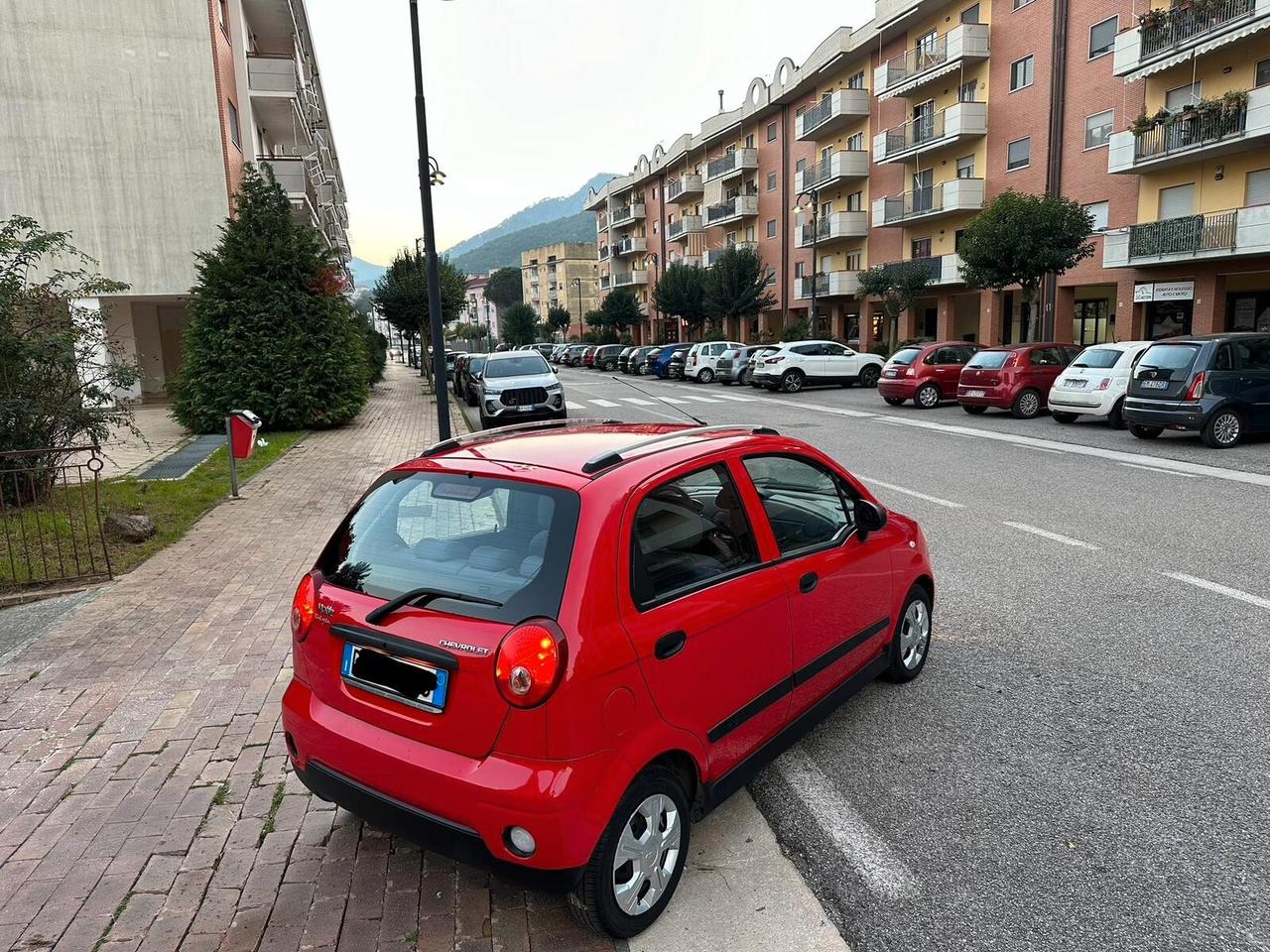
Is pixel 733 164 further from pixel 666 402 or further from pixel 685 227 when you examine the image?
pixel 666 402

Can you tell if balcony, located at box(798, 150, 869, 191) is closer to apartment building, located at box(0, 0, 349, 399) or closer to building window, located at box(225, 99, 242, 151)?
building window, located at box(225, 99, 242, 151)

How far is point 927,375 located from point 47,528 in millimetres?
17965

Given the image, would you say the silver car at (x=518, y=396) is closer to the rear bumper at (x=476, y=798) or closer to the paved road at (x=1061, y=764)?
the paved road at (x=1061, y=764)

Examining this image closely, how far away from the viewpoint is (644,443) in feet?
10.7

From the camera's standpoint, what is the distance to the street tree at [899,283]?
109 ft

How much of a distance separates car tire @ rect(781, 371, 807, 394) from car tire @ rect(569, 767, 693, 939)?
25.4 meters

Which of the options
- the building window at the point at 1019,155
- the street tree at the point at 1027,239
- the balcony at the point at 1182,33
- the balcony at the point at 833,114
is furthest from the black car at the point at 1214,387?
the balcony at the point at 833,114

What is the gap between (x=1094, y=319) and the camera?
29.5m

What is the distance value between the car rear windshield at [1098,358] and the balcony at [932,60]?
21.6m

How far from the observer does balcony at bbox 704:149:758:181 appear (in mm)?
51969

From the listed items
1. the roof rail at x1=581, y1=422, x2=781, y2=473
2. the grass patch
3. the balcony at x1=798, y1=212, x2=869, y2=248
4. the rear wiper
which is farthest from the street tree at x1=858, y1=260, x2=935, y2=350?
the rear wiper

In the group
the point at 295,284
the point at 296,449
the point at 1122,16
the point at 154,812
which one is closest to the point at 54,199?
the point at 295,284

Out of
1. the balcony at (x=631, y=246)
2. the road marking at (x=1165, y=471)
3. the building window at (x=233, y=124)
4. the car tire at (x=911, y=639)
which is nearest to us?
the car tire at (x=911, y=639)

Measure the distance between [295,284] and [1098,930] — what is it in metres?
18.2
